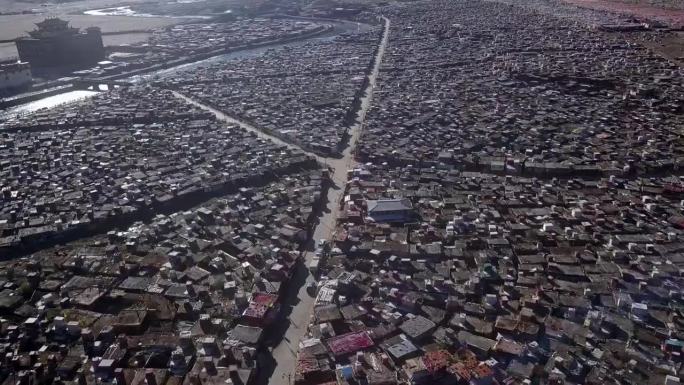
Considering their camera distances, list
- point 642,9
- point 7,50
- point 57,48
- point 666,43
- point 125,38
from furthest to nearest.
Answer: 1. point 642,9
2. point 125,38
3. point 7,50
4. point 57,48
5. point 666,43

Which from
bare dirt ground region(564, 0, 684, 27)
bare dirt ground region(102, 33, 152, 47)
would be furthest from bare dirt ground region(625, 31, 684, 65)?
bare dirt ground region(102, 33, 152, 47)

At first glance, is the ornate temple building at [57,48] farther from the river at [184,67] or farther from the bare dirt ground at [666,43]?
the bare dirt ground at [666,43]

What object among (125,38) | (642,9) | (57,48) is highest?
(642,9)

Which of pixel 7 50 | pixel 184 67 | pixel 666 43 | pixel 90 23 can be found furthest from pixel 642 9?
pixel 7 50

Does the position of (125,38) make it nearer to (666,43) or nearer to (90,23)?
(90,23)

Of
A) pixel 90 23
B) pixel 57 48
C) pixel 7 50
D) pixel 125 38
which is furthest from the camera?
pixel 90 23

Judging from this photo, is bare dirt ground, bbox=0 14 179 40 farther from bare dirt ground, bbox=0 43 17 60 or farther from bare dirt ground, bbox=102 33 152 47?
bare dirt ground, bbox=0 43 17 60
